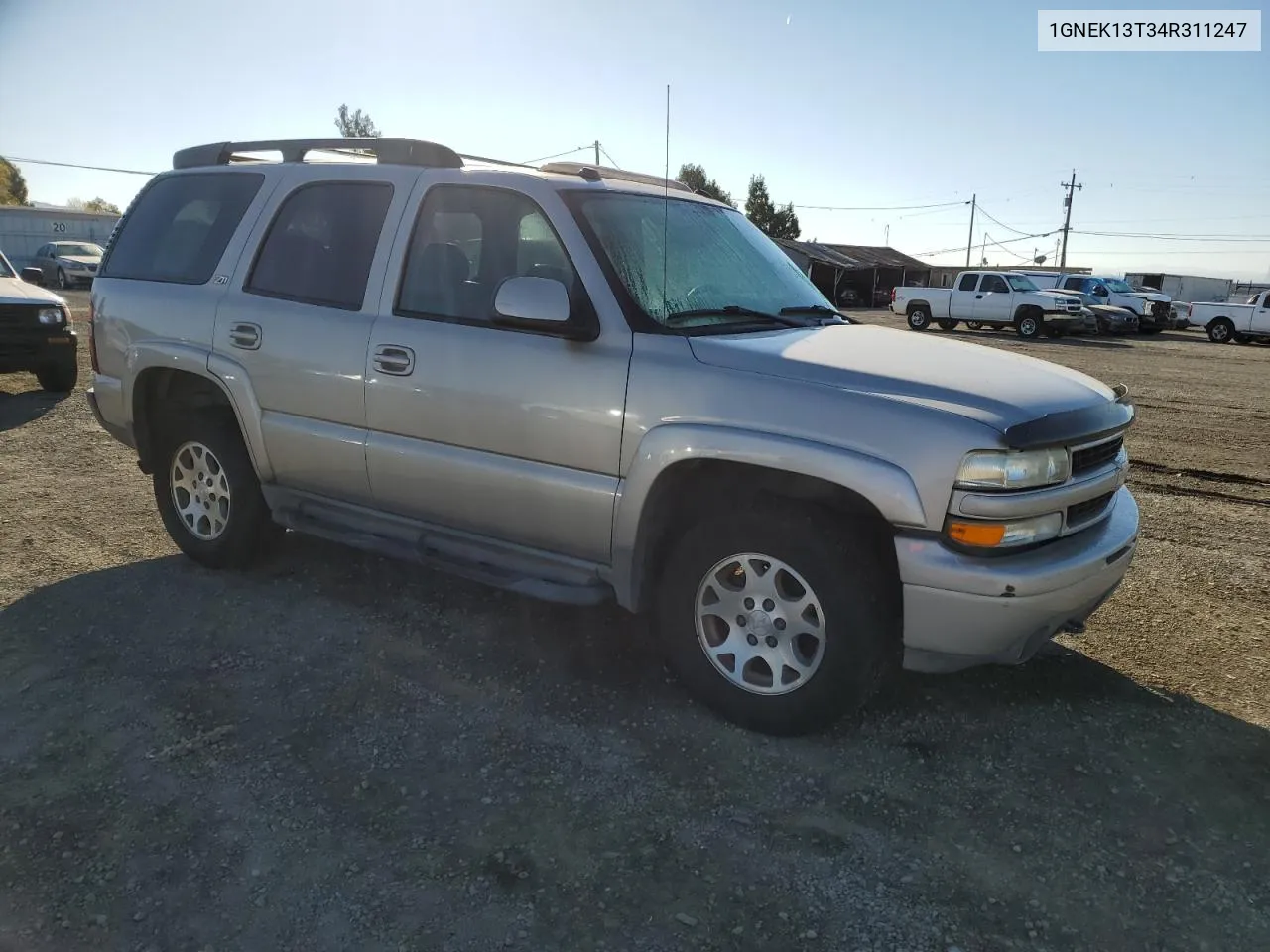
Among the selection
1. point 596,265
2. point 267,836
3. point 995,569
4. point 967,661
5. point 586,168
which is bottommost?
point 267,836

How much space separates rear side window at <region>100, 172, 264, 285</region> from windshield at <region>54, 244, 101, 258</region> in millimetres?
30855

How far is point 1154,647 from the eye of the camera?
4.07 m

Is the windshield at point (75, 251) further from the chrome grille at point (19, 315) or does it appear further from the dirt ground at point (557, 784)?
the dirt ground at point (557, 784)

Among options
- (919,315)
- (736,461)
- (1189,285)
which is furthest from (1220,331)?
(736,461)

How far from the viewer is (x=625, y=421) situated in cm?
327

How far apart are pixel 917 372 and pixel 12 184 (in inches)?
4024

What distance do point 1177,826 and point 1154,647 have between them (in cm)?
146

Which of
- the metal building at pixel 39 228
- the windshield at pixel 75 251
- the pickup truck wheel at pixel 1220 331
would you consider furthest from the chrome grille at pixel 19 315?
the metal building at pixel 39 228

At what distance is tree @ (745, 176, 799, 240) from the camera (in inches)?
2539

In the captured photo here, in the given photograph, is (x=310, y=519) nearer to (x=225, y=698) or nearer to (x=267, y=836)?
(x=225, y=698)

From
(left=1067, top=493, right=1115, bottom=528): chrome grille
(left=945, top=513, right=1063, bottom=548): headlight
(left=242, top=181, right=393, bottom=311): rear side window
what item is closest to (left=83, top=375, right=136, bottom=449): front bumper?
(left=242, top=181, right=393, bottom=311): rear side window

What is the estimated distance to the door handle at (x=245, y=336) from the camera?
13.9 ft

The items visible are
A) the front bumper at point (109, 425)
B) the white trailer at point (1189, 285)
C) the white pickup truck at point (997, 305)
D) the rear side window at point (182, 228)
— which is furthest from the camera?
the white trailer at point (1189, 285)

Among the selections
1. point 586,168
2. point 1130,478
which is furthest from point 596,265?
point 1130,478
